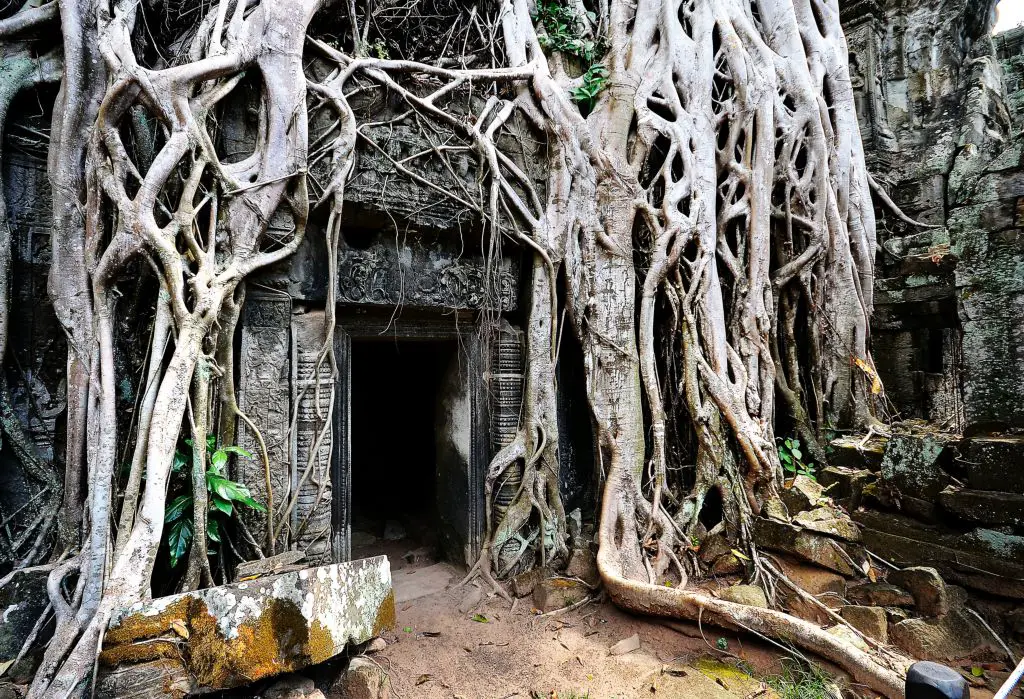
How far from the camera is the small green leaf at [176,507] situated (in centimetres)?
235

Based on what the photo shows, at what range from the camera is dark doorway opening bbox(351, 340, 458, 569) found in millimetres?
4426

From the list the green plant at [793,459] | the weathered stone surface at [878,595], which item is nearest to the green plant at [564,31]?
the green plant at [793,459]

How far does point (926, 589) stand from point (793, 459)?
1188 millimetres

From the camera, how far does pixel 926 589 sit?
98.3 inches

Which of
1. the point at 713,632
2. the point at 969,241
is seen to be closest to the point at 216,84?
the point at 713,632

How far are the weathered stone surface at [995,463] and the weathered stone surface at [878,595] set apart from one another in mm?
636

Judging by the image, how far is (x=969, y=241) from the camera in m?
2.61

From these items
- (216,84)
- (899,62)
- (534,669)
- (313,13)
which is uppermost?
(899,62)

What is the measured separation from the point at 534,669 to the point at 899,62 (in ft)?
28.7

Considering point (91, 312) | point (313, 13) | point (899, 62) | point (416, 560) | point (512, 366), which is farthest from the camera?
point (899, 62)

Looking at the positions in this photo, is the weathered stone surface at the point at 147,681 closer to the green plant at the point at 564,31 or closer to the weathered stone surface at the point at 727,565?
the weathered stone surface at the point at 727,565

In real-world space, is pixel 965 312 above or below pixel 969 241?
below

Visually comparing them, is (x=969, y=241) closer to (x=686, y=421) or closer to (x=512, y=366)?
(x=686, y=421)

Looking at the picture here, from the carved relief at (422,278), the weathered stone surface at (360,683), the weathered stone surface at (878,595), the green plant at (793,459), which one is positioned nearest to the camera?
the weathered stone surface at (360,683)
